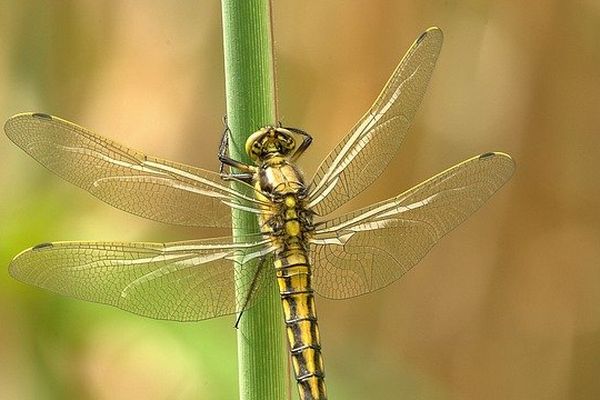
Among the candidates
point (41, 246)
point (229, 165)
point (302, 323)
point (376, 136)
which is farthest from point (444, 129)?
point (41, 246)

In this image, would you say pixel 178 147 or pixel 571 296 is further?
pixel 571 296

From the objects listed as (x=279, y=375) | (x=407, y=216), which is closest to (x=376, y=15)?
(x=407, y=216)

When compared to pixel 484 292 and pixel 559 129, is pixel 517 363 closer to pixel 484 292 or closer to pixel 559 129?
pixel 484 292

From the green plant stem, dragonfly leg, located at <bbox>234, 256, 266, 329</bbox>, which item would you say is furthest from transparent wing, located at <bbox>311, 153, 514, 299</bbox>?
the green plant stem

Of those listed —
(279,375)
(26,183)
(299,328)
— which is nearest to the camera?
(279,375)

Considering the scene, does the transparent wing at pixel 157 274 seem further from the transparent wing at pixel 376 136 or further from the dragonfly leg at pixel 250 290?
the transparent wing at pixel 376 136

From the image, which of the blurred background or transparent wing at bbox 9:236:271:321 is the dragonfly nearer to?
transparent wing at bbox 9:236:271:321

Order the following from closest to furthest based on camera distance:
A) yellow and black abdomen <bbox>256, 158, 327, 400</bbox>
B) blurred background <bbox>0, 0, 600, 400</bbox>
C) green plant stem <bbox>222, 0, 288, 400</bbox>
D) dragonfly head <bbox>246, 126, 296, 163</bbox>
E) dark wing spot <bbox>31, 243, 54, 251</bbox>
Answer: green plant stem <bbox>222, 0, 288, 400</bbox> → dragonfly head <bbox>246, 126, 296, 163</bbox> → dark wing spot <bbox>31, 243, 54, 251</bbox> → yellow and black abdomen <bbox>256, 158, 327, 400</bbox> → blurred background <bbox>0, 0, 600, 400</bbox>
